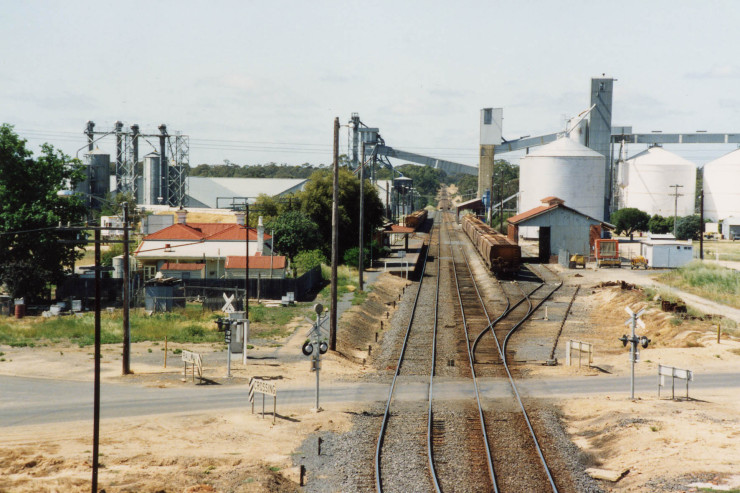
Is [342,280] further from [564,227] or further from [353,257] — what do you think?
[564,227]

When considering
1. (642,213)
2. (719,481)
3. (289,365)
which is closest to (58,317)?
(289,365)

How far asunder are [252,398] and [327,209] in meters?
49.7

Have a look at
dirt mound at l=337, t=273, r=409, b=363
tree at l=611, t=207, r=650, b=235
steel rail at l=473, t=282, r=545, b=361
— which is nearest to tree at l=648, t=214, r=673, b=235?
tree at l=611, t=207, r=650, b=235

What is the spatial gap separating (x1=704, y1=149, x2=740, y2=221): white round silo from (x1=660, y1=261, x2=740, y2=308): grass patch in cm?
6875

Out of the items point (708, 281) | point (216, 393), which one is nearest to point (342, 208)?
point (708, 281)

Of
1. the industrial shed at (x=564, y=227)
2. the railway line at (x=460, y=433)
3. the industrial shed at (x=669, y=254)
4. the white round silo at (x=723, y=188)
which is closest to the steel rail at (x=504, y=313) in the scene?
the railway line at (x=460, y=433)

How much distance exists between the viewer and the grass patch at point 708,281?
153 feet

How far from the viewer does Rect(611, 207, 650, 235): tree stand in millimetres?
111000

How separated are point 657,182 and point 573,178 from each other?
92.8 ft

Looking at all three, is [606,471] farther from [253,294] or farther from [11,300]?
[11,300]

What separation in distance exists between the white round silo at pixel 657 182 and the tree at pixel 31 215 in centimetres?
9396

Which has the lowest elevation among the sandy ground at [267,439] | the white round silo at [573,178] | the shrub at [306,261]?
the sandy ground at [267,439]

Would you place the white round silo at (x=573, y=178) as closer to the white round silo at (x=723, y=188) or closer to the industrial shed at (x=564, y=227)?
the industrial shed at (x=564, y=227)

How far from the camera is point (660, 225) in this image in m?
108
